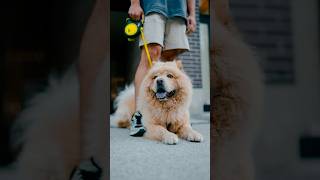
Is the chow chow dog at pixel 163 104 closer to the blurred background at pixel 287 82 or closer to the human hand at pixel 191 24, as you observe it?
the human hand at pixel 191 24

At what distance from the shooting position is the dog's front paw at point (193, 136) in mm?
1534

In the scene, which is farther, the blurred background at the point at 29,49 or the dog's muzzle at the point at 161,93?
the dog's muzzle at the point at 161,93

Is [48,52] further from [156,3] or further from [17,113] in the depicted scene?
[156,3]

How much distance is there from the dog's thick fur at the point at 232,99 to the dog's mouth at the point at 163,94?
0.16 m

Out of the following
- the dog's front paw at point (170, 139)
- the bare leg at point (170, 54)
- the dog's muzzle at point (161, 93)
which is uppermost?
the bare leg at point (170, 54)

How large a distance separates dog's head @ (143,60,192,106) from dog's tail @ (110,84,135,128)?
63 mm

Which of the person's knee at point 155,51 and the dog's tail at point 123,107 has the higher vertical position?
the person's knee at point 155,51

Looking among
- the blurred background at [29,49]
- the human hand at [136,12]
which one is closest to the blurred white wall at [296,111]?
the human hand at [136,12]

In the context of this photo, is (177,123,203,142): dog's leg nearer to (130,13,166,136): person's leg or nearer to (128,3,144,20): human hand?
(130,13,166,136): person's leg

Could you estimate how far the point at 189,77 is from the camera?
158 cm

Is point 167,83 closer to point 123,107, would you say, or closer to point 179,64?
point 179,64

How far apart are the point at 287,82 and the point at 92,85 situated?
728 millimetres

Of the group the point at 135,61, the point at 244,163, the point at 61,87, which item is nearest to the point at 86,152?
the point at 61,87

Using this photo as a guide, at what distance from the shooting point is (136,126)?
1.56 metres
